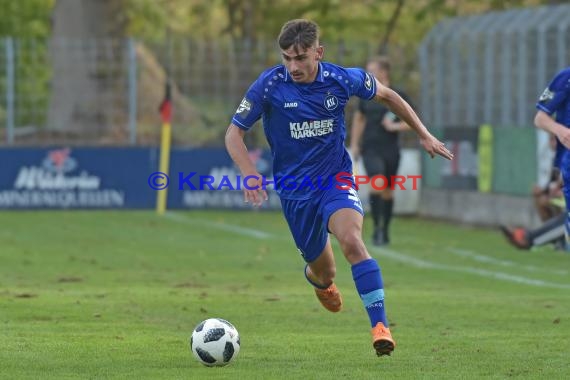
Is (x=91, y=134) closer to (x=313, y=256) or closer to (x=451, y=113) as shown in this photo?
(x=451, y=113)

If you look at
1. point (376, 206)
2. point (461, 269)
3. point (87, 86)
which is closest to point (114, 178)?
point (87, 86)

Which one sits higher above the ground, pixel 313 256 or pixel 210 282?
pixel 313 256

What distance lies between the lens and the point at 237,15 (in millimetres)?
40062

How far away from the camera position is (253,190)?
8539mm

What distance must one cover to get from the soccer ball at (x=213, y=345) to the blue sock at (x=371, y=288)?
2.68 ft

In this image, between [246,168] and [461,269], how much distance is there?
6.74m

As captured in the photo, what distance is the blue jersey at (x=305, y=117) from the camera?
905 centimetres

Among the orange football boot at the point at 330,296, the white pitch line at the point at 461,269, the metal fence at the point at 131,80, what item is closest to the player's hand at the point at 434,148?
the orange football boot at the point at 330,296

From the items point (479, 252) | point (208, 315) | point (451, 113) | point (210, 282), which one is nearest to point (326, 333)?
point (208, 315)

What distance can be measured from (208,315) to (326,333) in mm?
1269

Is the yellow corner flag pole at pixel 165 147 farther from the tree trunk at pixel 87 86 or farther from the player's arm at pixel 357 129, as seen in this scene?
the player's arm at pixel 357 129

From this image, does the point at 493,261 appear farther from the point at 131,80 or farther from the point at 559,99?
the point at 131,80

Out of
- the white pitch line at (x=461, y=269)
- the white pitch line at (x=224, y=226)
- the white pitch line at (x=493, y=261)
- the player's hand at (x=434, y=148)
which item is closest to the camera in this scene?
the player's hand at (x=434, y=148)

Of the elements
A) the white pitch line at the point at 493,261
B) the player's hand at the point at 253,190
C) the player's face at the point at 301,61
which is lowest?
the white pitch line at the point at 493,261
